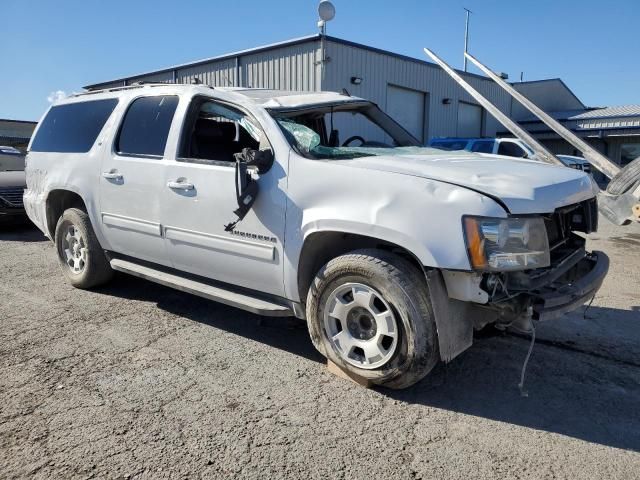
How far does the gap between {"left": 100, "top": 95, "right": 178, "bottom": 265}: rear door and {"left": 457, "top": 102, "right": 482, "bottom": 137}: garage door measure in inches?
736

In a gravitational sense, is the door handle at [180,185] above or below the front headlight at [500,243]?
above

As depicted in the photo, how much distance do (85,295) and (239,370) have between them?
2485mm

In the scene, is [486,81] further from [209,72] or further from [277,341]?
[277,341]

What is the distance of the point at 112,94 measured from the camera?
4938mm

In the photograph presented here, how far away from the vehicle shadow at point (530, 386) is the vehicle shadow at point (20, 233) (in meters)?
5.83

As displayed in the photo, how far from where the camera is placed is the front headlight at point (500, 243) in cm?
270

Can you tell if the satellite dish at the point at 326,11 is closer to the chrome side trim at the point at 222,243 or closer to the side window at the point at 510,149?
the side window at the point at 510,149

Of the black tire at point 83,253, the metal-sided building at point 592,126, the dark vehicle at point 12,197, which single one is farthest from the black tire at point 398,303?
the metal-sided building at point 592,126

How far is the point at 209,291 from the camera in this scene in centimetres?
388

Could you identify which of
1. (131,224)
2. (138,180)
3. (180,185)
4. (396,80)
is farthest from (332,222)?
(396,80)

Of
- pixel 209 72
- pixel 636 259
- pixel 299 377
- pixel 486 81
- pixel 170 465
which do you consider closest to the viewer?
pixel 170 465

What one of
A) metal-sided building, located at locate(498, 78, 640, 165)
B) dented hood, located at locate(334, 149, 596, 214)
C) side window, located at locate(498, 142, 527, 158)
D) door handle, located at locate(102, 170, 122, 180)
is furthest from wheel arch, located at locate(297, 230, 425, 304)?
metal-sided building, located at locate(498, 78, 640, 165)

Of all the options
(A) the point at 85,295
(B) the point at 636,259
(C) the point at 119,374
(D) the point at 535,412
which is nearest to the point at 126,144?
(A) the point at 85,295

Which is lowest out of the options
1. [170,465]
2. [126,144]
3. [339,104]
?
[170,465]
